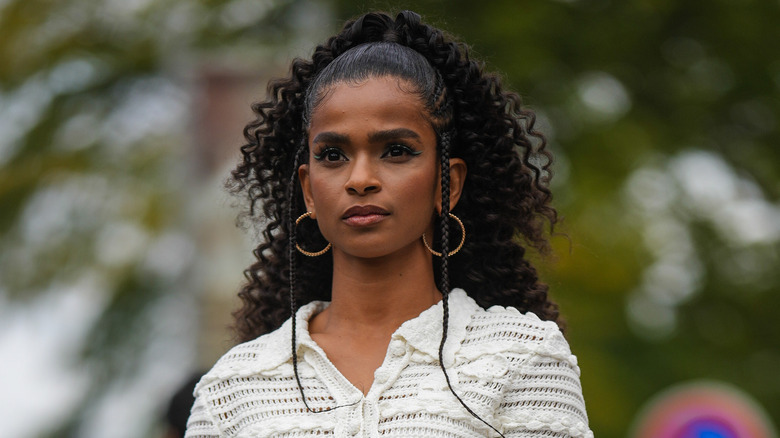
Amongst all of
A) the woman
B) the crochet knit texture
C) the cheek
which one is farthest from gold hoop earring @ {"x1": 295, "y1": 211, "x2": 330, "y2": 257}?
the crochet knit texture

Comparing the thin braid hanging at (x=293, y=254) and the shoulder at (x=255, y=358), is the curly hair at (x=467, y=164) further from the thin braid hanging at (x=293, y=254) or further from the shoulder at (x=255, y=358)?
the shoulder at (x=255, y=358)

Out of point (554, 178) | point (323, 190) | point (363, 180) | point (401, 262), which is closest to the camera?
point (363, 180)

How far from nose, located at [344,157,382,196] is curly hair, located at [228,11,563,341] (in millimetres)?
273

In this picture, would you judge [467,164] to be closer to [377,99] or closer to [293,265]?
[377,99]

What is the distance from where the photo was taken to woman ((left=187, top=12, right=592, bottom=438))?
412cm

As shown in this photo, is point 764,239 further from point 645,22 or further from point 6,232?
point 6,232

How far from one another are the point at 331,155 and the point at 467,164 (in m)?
0.54

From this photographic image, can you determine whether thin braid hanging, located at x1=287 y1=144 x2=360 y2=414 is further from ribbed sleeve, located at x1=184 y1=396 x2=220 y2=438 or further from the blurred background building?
the blurred background building

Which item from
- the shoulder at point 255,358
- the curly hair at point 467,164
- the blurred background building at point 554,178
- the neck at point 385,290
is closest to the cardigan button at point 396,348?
the neck at point 385,290

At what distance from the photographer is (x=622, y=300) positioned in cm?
1152

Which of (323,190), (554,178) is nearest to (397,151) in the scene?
(323,190)

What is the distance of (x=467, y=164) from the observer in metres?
4.52

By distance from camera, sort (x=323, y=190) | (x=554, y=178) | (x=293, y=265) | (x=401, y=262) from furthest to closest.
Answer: (x=554, y=178) → (x=293, y=265) → (x=401, y=262) → (x=323, y=190)

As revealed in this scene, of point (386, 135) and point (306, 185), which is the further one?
point (306, 185)
